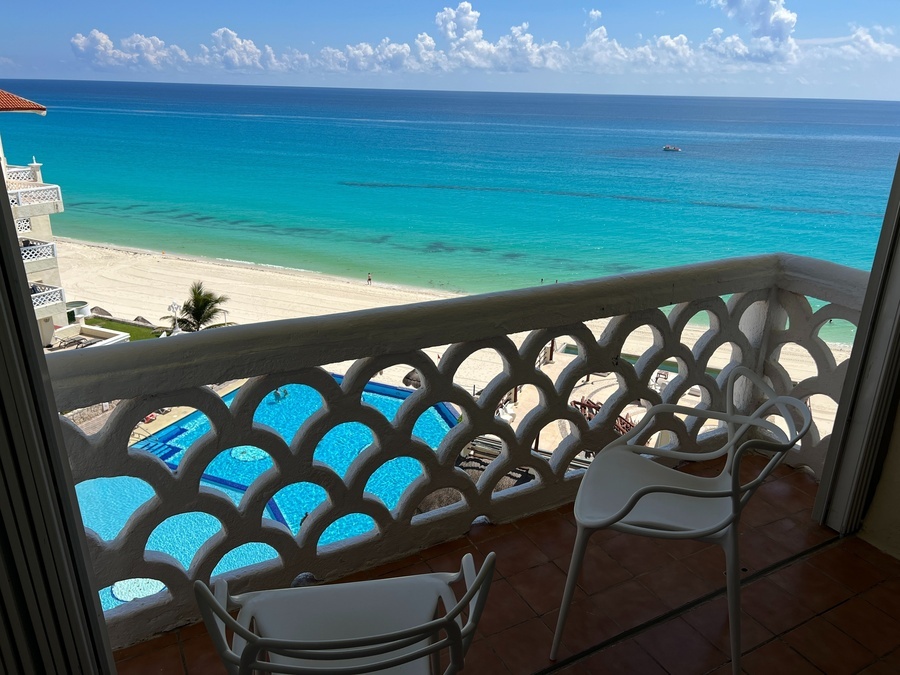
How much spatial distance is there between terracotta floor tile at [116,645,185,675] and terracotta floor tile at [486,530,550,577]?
41.2 inches

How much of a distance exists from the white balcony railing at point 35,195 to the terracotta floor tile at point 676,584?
25.7 meters

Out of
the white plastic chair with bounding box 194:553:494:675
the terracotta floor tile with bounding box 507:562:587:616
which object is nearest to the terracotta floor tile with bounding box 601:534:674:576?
the terracotta floor tile with bounding box 507:562:587:616

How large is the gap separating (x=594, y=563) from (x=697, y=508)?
63cm

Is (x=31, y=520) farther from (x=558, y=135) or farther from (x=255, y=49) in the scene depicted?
(x=255, y=49)

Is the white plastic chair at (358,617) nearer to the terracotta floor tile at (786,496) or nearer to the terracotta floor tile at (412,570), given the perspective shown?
the terracotta floor tile at (412,570)

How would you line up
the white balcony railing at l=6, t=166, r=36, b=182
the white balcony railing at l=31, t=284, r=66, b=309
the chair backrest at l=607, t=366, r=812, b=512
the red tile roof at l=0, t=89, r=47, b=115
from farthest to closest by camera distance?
the white balcony railing at l=6, t=166, r=36, b=182 < the white balcony railing at l=31, t=284, r=66, b=309 < the red tile roof at l=0, t=89, r=47, b=115 < the chair backrest at l=607, t=366, r=812, b=512

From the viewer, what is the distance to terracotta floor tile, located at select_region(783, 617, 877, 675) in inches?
→ 78.8

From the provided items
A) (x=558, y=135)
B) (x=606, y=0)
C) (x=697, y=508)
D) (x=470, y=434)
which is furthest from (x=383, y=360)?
(x=606, y=0)

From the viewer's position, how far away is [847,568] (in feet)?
7.91

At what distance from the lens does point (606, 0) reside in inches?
2365

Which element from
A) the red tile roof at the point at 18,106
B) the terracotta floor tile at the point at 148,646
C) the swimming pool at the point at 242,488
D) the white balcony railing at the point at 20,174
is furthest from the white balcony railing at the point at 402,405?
the white balcony railing at the point at 20,174

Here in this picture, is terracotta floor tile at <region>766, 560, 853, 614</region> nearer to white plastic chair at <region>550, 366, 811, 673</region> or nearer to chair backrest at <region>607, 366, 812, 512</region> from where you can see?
chair backrest at <region>607, 366, 812, 512</region>

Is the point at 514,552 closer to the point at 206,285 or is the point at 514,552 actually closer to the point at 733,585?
the point at 733,585

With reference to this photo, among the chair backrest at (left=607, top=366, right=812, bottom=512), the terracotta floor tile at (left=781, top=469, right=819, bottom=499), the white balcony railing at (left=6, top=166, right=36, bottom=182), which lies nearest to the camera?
the chair backrest at (left=607, top=366, right=812, bottom=512)
